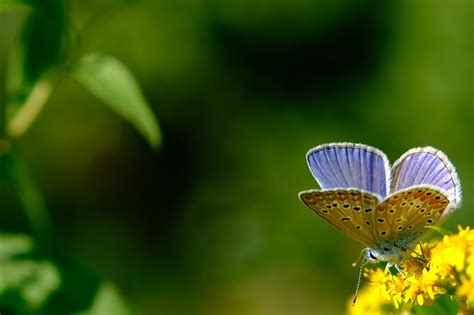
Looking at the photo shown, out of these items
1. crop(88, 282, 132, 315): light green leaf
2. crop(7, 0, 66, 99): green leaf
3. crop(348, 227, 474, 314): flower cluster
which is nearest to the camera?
crop(348, 227, 474, 314): flower cluster

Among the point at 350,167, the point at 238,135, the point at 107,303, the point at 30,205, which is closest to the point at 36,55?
the point at 30,205

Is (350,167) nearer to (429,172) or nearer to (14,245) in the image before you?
(429,172)

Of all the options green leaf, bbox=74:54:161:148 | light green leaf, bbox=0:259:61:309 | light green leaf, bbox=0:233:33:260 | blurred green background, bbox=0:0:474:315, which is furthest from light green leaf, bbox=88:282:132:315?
blurred green background, bbox=0:0:474:315

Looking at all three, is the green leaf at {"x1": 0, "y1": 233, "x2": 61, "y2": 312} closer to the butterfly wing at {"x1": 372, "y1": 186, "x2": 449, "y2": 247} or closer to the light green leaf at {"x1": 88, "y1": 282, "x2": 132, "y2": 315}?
the light green leaf at {"x1": 88, "y1": 282, "x2": 132, "y2": 315}

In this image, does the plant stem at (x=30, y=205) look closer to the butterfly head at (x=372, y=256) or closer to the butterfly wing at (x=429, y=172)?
the butterfly head at (x=372, y=256)

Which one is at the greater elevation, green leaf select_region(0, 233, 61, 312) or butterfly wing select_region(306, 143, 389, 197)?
butterfly wing select_region(306, 143, 389, 197)

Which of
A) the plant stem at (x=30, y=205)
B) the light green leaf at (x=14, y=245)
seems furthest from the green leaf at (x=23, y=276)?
the plant stem at (x=30, y=205)

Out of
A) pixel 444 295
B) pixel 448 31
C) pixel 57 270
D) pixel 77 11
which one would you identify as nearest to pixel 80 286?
pixel 57 270
